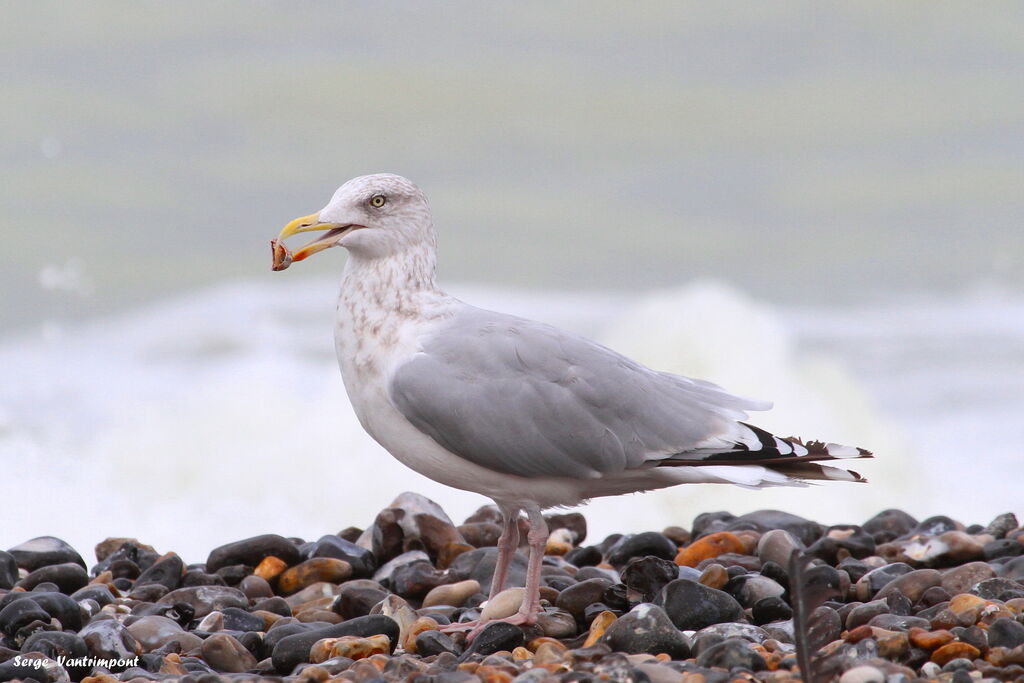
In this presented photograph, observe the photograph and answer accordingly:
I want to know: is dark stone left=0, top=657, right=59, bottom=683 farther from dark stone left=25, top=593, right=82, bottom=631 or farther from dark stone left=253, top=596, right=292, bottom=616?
dark stone left=253, top=596, right=292, bottom=616

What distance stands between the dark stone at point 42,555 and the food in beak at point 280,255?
3019 mm

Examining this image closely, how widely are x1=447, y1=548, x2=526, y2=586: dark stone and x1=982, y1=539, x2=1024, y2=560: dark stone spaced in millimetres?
2747

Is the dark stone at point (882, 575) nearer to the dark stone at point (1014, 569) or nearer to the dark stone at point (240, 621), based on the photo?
the dark stone at point (1014, 569)

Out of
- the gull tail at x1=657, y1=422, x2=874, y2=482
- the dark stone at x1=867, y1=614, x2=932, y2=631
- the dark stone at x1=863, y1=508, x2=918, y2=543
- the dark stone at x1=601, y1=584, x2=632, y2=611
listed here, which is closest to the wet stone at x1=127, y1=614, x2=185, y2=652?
the dark stone at x1=601, y1=584, x2=632, y2=611

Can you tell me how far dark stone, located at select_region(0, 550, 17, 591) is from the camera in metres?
7.79

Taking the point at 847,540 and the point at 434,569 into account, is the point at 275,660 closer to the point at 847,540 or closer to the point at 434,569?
the point at 434,569

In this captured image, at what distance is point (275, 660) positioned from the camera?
616cm

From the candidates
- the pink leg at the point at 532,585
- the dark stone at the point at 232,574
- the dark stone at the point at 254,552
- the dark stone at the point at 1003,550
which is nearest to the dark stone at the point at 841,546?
the dark stone at the point at 1003,550

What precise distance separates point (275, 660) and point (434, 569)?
5.96 ft

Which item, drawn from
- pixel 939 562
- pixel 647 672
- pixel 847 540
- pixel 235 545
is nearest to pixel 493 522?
pixel 235 545

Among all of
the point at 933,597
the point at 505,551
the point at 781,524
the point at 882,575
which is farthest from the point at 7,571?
the point at 933,597

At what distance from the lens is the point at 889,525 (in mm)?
8844

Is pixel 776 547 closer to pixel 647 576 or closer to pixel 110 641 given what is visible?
pixel 647 576

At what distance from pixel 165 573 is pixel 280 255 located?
239 centimetres
